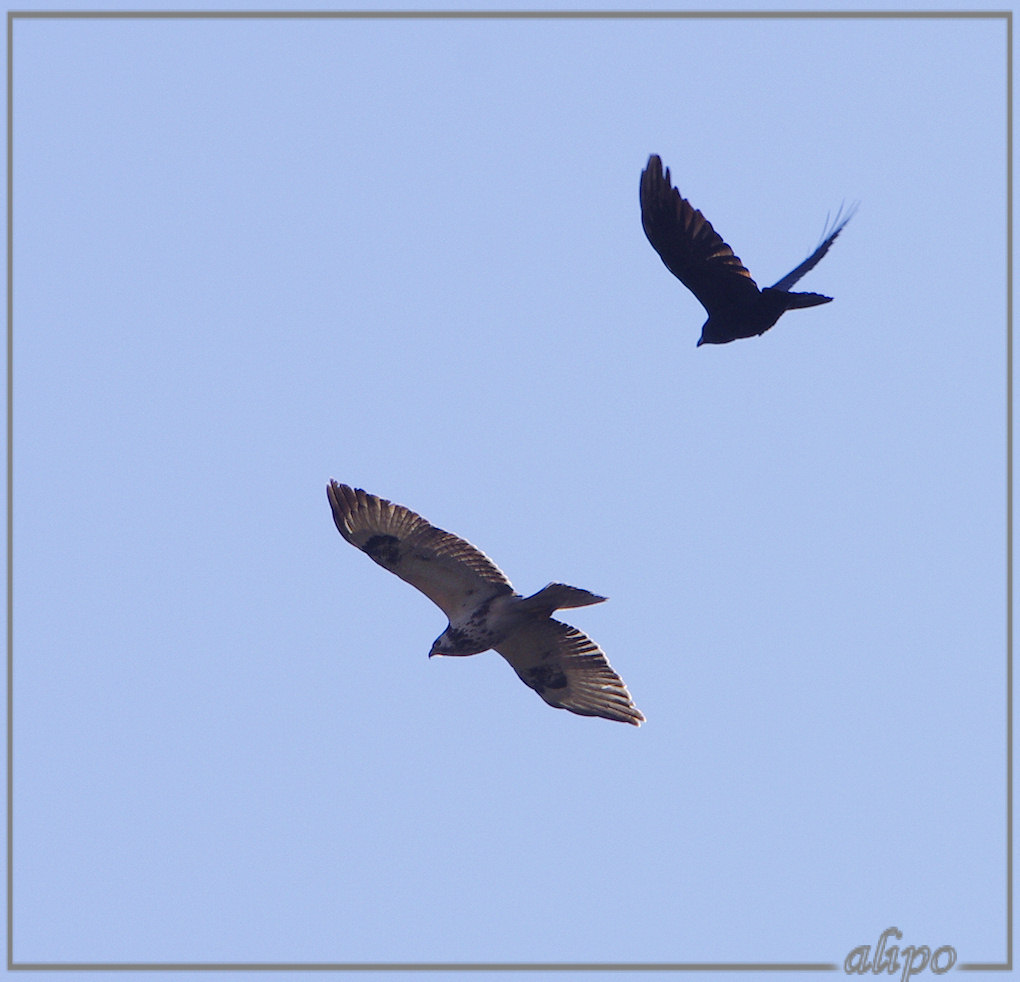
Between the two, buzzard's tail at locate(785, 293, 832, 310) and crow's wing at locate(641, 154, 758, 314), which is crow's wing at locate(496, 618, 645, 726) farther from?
buzzard's tail at locate(785, 293, 832, 310)

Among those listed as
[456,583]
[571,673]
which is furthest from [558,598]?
[571,673]

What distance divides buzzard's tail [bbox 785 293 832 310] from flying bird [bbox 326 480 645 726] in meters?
3.18

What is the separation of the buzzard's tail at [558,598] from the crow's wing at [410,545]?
392 mm

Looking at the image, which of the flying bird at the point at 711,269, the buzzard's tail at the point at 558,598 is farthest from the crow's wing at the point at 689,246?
the buzzard's tail at the point at 558,598

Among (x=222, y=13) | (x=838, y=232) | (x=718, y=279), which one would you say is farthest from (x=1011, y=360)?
(x=222, y=13)

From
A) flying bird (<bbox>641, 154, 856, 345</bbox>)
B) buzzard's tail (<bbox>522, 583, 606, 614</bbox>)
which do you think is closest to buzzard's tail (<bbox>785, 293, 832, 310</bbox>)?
flying bird (<bbox>641, 154, 856, 345</bbox>)

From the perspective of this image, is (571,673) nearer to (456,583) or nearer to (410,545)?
(456,583)

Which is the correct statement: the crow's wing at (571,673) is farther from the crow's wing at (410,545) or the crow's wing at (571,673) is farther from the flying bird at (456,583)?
the crow's wing at (410,545)

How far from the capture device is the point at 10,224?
17859mm

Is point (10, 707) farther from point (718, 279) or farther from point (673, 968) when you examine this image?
point (718, 279)

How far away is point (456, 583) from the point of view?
14.1m

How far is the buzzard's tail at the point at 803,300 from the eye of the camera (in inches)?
525

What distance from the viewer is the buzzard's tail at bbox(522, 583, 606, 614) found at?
1307cm

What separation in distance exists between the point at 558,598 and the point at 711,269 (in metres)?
3.16
